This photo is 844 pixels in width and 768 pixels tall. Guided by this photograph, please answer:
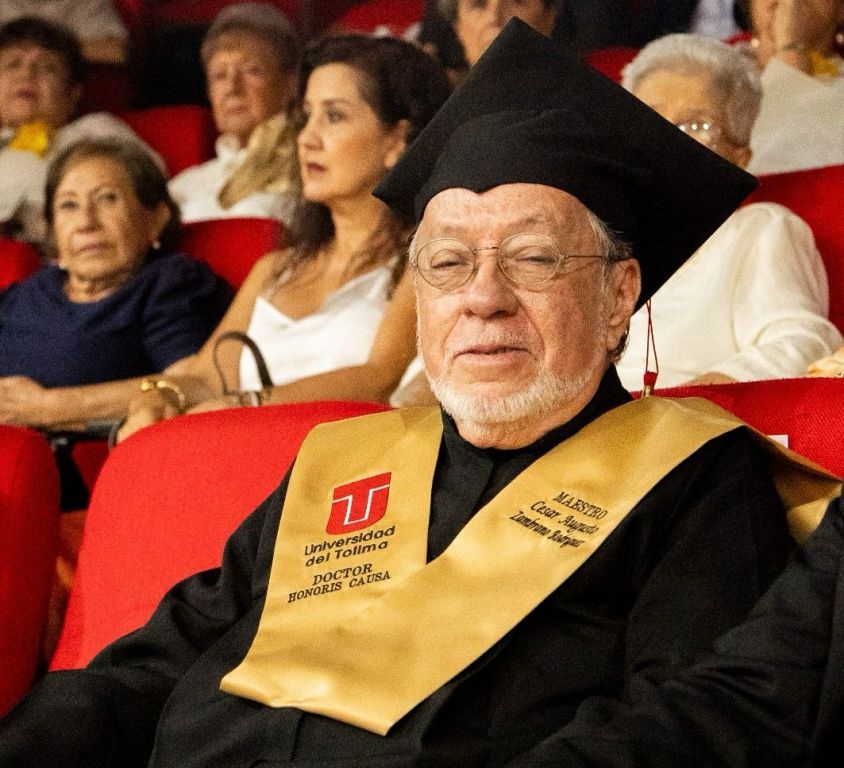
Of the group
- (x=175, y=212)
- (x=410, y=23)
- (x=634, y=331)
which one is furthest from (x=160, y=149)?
(x=634, y=331)

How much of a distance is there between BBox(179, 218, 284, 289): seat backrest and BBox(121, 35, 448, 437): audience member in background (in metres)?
0.40

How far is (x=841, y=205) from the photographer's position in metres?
2.95

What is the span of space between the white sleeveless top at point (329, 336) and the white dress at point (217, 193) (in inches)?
36.3

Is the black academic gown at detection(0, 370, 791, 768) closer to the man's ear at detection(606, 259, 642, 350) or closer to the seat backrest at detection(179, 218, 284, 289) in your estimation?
the man's ear at detection(606, 259, 642, 350)

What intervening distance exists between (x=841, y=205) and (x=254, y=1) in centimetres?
269

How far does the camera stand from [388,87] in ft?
11.0

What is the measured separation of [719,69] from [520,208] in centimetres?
131

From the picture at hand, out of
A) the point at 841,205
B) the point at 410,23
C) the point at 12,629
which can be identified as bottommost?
the point at 12,629

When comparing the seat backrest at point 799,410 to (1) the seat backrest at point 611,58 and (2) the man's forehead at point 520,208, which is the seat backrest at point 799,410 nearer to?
(2) the man's forehead at point 520,208

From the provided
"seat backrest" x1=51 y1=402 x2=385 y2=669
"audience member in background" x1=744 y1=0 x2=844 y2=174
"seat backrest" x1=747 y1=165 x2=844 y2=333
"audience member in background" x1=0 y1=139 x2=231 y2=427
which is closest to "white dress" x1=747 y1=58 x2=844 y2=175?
"audience member in background" x1=744 y1=0 x2=844 y2=174

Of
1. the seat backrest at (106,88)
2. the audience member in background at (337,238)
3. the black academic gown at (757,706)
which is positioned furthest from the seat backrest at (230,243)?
the black academic gown at (757,706)

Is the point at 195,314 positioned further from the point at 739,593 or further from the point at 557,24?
the point at 739,593

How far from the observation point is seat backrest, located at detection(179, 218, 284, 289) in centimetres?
388

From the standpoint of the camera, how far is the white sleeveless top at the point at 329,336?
3.19 meters
